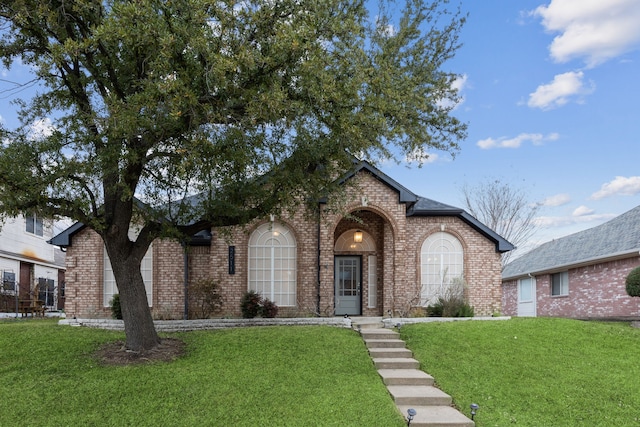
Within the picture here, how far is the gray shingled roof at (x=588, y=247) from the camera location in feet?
60.4

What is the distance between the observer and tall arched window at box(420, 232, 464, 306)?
54.5 feet

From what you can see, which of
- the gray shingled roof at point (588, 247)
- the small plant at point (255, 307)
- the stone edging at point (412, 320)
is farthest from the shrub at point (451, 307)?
the gray shingled roof at point (588, 247)

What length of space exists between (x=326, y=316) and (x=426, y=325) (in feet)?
10.7

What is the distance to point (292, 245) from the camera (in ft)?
52.9

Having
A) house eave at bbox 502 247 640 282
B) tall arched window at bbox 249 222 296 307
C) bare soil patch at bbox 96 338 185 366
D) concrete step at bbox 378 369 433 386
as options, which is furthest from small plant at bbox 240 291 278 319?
house eave at bbox 502 247 640 282

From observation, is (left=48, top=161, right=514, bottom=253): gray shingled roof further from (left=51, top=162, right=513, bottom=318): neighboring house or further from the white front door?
the white front door

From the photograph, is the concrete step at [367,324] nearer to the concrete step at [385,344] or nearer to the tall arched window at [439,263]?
the concrete step at [385,344]

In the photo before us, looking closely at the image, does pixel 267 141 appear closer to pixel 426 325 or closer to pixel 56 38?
pixel 56 38

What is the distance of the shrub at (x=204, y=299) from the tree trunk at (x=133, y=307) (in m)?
4.30

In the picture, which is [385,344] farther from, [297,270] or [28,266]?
[28,266]

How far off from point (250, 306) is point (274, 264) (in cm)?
161

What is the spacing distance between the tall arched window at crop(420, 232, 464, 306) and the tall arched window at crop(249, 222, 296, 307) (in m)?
4.42

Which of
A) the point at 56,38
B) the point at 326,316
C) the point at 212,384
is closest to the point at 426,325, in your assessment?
the point at 326,316

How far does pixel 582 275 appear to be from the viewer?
20.7m
